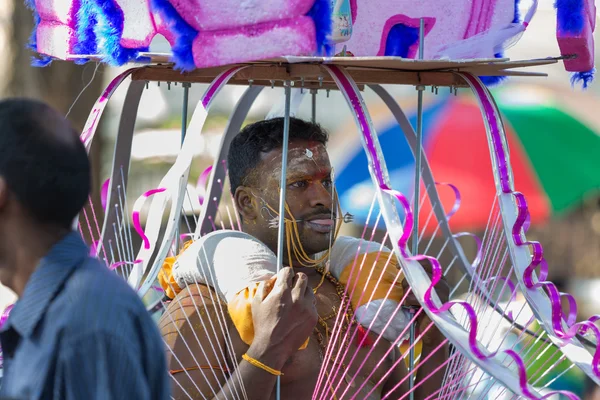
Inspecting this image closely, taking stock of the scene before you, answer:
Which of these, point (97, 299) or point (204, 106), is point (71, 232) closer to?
point (97, 299)

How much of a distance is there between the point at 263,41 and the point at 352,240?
3.40 feet

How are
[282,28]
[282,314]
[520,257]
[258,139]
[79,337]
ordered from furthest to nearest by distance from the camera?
[258,139]
[520,257]
[282,314]
[282,28]
[79,337]

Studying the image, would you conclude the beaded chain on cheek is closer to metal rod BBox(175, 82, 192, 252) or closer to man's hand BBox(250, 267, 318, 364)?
man's hand BBox(250, 267, 318, 364)

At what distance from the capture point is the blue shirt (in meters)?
1.29

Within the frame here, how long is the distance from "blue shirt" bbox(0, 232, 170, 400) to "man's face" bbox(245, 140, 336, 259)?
4.97 ft

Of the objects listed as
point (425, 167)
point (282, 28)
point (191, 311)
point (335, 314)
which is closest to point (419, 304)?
point (335, 314)

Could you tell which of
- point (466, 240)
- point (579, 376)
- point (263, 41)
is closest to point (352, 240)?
point (263, 41)

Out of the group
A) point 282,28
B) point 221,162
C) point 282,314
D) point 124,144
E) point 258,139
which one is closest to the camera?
point 282,28

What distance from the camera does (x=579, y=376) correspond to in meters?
5.84

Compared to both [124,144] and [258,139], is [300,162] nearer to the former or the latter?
[258,139]

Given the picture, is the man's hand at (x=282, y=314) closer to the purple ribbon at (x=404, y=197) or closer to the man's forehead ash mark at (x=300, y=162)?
the purple ribbon at (x=404, y=197)

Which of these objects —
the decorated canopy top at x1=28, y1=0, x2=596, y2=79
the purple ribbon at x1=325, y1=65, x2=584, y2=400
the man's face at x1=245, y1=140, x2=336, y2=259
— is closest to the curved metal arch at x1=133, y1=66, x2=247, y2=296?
the decorated canopy top at x1=28, y1=0, x2=596, y2=79

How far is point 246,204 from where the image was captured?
3059mm

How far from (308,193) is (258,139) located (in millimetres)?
270
